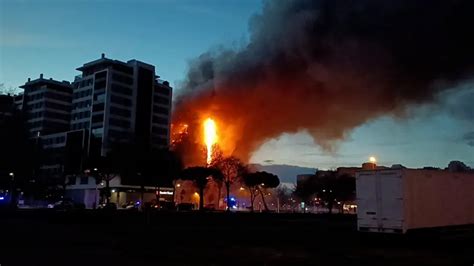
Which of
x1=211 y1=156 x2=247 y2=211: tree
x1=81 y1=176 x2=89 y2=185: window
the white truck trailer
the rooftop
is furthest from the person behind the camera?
the rooftop

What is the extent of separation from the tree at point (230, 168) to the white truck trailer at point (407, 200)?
6906cm

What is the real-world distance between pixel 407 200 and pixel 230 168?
7450 centimetres

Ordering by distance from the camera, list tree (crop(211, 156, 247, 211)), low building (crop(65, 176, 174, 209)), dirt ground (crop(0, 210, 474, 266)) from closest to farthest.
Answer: dirt ground (crop(0, 210, 474, 266)) → tree (crop(211, 156, 247, 211)) → low building (crop(65, 176, 174, 209))

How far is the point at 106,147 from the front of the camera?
116 metres

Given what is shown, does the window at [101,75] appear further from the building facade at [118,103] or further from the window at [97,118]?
the window at [97,118]

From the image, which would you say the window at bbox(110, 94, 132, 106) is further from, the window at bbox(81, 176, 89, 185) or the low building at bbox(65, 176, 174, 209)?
the low building at bbox(65, 176, 174, 209)

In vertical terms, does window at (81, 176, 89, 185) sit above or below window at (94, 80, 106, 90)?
below

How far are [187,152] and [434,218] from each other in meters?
102

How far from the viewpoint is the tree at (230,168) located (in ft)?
313

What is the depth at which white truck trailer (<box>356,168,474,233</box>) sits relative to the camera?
75.7 feet

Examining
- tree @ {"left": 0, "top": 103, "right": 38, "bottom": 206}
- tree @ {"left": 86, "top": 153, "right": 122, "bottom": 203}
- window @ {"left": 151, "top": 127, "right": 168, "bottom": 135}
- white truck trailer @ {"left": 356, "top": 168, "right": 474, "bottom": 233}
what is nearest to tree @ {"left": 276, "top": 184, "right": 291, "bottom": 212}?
window @ {"left": 151, "top": 127, "right": 168, "bottom": 135}

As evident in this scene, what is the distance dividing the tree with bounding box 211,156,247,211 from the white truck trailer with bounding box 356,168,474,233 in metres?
69.1

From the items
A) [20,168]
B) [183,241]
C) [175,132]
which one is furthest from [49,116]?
[183,241]

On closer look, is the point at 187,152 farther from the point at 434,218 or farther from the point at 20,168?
the point at 434,218
